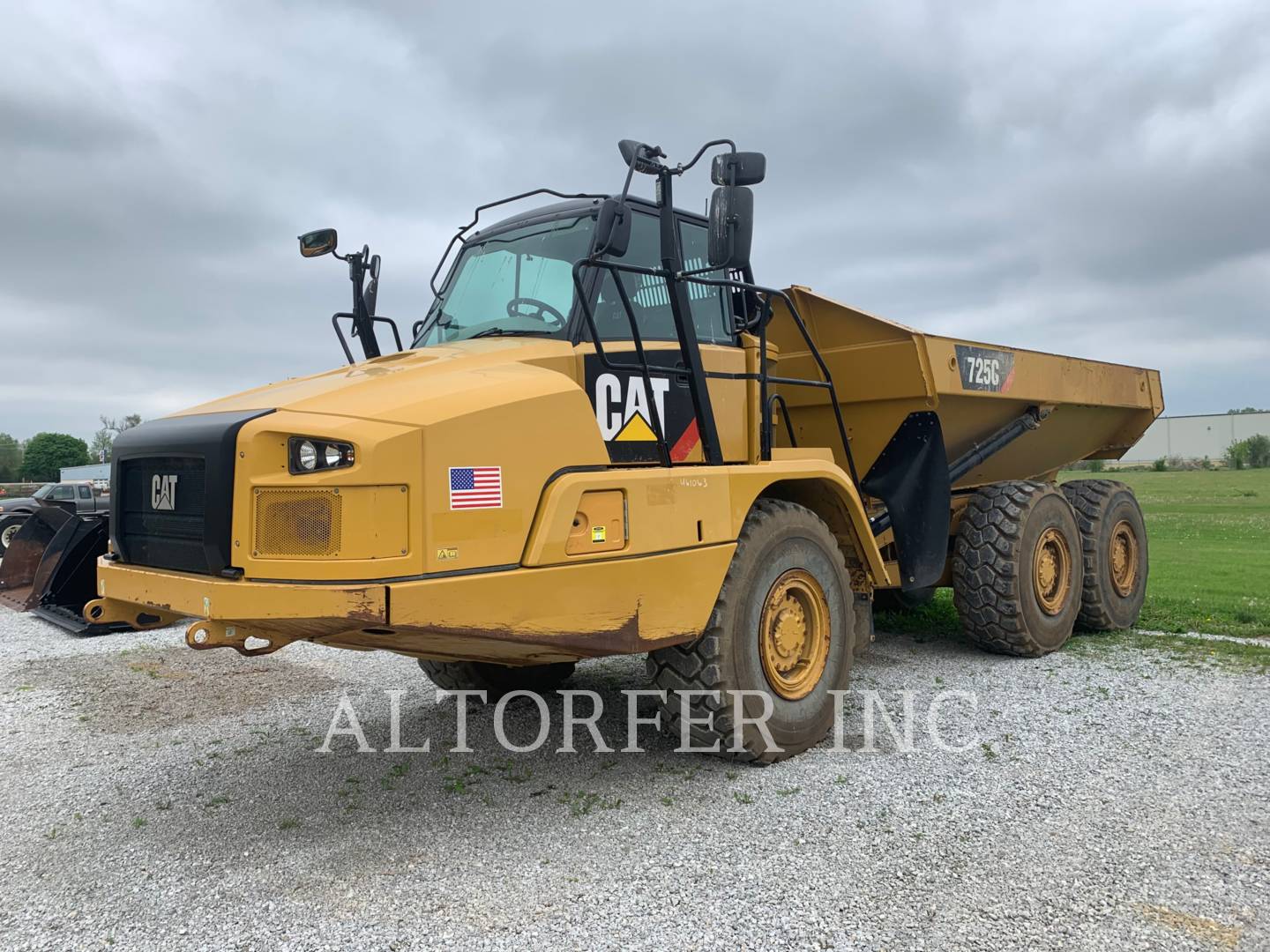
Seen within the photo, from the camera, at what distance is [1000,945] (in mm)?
2957

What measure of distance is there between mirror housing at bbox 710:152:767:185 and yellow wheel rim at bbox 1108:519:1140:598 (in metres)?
5.60

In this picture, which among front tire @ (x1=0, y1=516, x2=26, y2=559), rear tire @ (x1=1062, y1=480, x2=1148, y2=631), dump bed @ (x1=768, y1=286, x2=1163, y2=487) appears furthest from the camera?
front tire @ (x1=0, y1=516, x2=26, y2=559)

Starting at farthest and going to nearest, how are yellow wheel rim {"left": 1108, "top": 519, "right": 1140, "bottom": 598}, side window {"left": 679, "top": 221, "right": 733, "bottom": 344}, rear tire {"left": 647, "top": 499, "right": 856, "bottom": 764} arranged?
1. yellow wheel rim {"left": 1108, "top": 519, "right": 1140, "bottom": 598}
2. side window {"left": 679, "top": 221, "right": 733, "bottom": 344}
3. rear tire {"left": 647, "top": 499, "right": 856, "bottom": 764}

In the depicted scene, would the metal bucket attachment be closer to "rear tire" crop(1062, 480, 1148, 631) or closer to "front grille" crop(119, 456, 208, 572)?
"front grille" crop(119, 456, 208, 572)

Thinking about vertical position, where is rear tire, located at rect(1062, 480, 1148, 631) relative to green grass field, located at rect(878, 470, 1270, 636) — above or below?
above

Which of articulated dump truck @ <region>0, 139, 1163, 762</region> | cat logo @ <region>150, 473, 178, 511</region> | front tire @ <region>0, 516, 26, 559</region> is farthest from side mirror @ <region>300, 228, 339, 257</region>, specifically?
front tire @ <region>0, 516, 26, 559</region>

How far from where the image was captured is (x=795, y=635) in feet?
15.7

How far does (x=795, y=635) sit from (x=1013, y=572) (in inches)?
104

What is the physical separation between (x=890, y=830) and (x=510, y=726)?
92.5 inches

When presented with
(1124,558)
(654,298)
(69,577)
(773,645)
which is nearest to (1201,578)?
(1124,558)

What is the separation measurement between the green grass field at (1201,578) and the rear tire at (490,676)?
3.49 meters

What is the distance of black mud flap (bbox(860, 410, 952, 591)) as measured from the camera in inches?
247

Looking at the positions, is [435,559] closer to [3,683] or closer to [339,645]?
[339,645]

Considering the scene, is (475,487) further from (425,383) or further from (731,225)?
(731,225)
